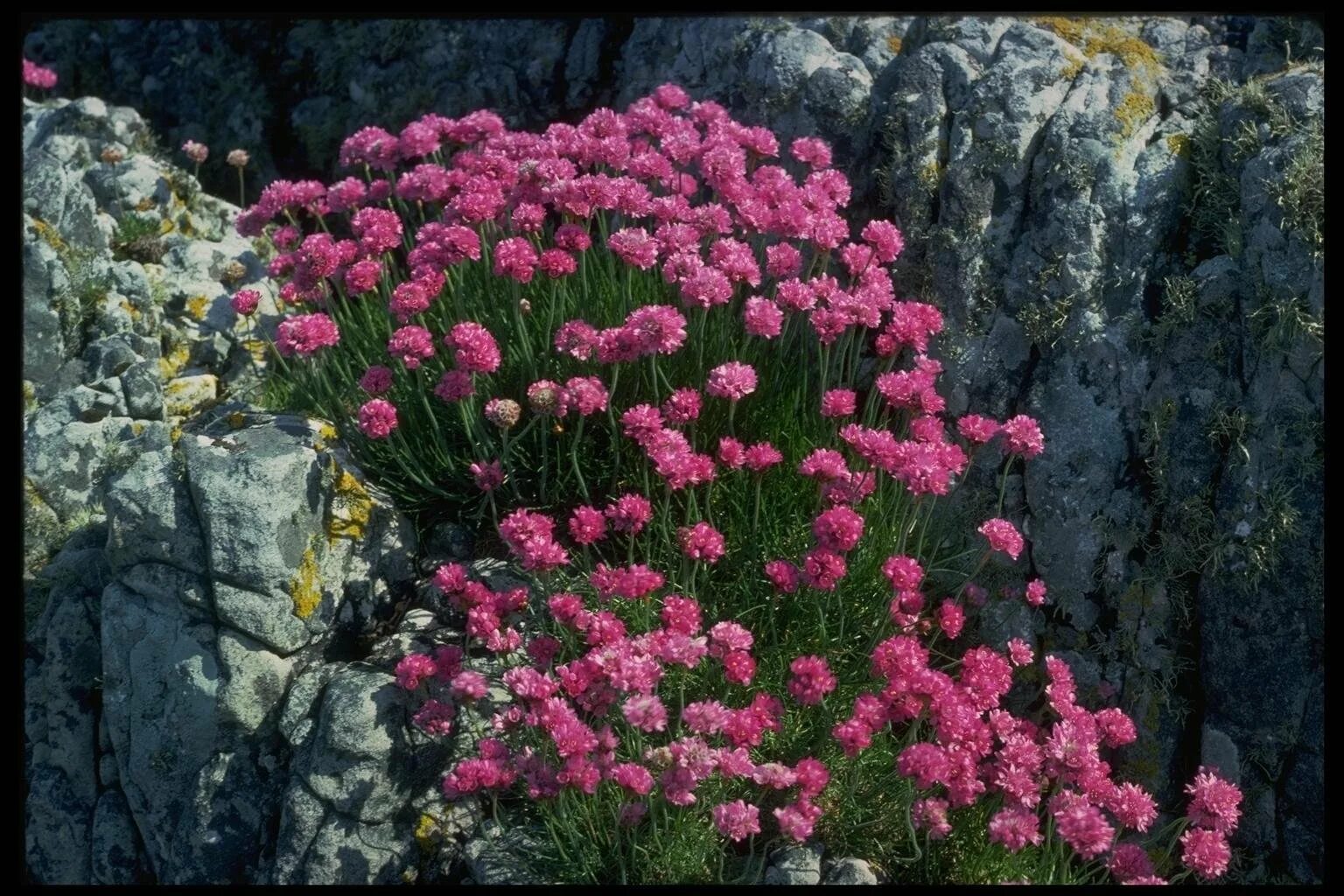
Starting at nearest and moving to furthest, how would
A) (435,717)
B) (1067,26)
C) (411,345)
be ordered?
(435,717) < (411,345) < (1067,26)

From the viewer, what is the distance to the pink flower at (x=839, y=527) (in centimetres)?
420

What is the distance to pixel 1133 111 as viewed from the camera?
5.84 metres

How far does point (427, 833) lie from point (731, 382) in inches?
84.0

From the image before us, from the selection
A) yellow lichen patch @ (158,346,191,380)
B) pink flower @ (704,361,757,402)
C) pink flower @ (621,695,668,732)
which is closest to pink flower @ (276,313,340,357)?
pink flower @ (704,361,757,402)

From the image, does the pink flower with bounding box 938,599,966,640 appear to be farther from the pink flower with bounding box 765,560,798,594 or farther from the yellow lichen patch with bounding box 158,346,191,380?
the yellow lichen patch with bounding box 158,346,191,380

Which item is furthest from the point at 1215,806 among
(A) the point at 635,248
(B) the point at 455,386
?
(B) the point at 455,386

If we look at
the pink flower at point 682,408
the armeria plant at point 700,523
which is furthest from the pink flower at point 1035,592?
the pink flower at point 682,408

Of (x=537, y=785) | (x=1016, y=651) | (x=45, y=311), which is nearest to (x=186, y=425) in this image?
(x=45, y=311)

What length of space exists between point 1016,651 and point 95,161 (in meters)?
7.00

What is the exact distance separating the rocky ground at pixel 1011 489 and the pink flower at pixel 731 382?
4.82 ft

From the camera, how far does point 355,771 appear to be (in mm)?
4613

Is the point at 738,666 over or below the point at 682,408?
A: below

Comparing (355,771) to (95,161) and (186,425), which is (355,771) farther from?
(95,161)

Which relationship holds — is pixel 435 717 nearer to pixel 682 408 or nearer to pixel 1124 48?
pixel 682 408
